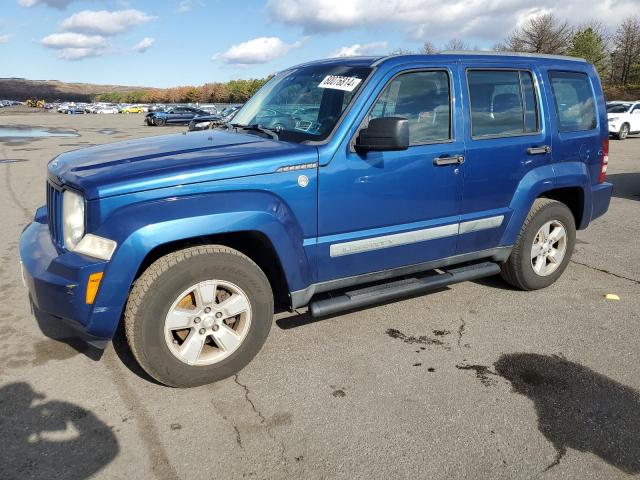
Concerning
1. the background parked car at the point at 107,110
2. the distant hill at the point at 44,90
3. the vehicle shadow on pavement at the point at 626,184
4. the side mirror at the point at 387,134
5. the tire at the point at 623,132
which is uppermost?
the distant hill at the point at 44,90

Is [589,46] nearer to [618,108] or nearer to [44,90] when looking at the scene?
[618,108]

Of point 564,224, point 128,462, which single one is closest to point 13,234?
point 128,462

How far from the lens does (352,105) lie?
3.44 m

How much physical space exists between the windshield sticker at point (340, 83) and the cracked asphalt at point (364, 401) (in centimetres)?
180

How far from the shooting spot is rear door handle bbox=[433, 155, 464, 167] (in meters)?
3.72

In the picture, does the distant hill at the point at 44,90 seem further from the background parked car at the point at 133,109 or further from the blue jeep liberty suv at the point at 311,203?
the blue jeep liberty suv at the point at 311,203

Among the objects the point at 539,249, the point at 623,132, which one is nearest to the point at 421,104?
the point at 539,249

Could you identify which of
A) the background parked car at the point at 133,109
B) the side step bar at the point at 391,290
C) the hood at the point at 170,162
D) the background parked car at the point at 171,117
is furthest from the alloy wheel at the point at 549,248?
the background parked car at the point at 133,109

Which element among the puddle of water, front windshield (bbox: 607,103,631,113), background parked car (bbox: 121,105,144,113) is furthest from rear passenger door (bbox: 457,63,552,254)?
background parked car (bbox: 121,105,144,113)

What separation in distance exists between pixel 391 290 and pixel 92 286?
79.0 inches

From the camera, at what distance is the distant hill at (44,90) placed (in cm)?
13688

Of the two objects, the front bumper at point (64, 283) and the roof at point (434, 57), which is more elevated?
the roof at point (434, 57)

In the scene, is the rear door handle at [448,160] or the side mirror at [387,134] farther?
the rear door handle at [448,160]

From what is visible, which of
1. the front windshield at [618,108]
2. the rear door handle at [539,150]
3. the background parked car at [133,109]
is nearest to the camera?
the rear door handle at [539,150]
